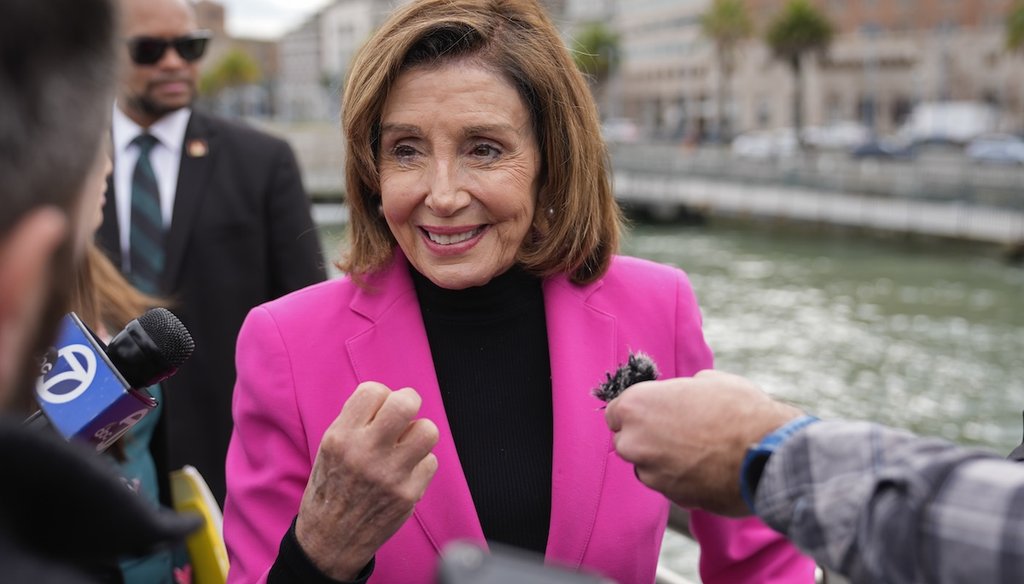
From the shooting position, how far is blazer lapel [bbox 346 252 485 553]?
2.02m

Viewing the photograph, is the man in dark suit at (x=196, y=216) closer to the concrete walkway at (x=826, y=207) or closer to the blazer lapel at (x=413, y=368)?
the blazer lapel at (x=413, y=368)

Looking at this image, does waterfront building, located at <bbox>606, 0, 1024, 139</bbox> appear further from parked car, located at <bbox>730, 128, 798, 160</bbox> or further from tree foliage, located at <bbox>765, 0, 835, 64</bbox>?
parked car, located at <bbox>730, 128, 798, 160</bbox>

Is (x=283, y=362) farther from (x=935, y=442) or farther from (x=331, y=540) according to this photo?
(x=935, y=442)

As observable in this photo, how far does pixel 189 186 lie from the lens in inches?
152

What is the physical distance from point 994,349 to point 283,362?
1729cm

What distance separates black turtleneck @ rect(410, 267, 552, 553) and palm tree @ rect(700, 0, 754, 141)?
57.7 metres

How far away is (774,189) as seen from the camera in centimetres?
3112

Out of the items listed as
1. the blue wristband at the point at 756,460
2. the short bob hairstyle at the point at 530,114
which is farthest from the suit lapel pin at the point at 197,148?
the blue wristband at the point at 756,460

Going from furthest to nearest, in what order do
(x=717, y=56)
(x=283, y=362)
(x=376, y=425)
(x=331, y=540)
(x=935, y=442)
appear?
(x=717, y=56), (x=283, y=362), (x=331, y=540), (x=376, y=425), (x=935, y=442)

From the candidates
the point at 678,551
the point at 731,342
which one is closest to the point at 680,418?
the point at 678,551

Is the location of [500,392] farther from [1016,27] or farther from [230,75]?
[230,75]

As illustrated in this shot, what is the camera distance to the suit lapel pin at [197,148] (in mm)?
3928

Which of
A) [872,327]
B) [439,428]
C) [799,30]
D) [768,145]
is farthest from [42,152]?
[799,30]

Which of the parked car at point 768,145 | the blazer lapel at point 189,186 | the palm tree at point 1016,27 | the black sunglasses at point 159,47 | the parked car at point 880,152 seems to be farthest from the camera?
the palm tree at point 1016,27
